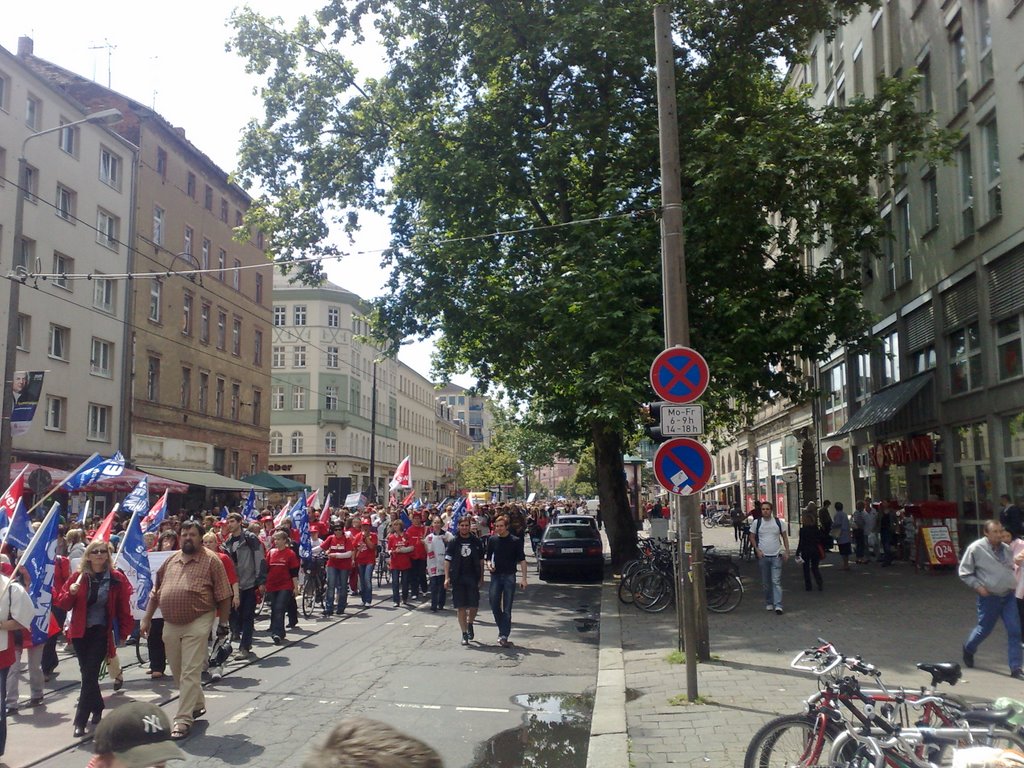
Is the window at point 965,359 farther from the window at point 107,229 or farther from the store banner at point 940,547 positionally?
the window at point 107,229

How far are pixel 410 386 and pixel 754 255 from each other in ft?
249

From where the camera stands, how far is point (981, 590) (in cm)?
984

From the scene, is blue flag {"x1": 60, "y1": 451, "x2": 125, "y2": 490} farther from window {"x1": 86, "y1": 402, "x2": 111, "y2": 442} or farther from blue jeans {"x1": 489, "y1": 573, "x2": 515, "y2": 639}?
A: window {"x1": 86, "y1": 402, "x2": 111, "y2": 442}

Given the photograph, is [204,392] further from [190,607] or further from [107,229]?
→ [190,607]

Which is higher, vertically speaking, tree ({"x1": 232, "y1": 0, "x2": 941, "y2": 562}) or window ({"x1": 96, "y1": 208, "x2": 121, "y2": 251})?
window ({"x1": 96, "y1": 208, "x2": 121, "y2": 251})

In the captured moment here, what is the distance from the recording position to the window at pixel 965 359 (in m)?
21.4

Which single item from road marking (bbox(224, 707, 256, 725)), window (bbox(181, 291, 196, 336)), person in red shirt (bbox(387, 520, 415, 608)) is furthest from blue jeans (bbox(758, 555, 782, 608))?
window (bbox(181, 291, 196, 336))

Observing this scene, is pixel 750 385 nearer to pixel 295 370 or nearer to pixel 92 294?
pixel 92 294

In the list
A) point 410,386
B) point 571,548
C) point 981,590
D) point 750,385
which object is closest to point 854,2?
point 750,385

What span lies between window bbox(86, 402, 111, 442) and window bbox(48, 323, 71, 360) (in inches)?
89.7

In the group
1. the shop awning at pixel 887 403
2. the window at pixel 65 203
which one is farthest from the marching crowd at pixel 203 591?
the window at pixel 65 203

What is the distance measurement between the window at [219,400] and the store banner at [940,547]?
107 feet

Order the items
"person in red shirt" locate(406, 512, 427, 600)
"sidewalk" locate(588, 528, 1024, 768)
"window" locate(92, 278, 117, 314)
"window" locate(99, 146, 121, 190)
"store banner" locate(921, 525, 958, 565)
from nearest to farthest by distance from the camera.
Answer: "sidewalk" locate(588, 528, 1024, 768) → "person in red shirt" locate(406, 512, 427, 600) → "store banner" locate(921, 525, 958, 565) → "window" locate(92, 278, 117, 314) → "window" locate(99, 146, 121, 190)

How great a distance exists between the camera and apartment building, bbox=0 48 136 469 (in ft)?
95.8
